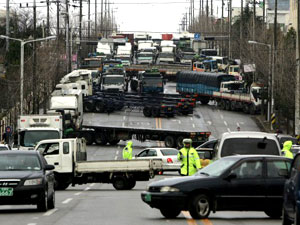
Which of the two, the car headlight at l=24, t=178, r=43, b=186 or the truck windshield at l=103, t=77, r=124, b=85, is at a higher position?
the car headlight at l=24, t=178, r=43, b=186

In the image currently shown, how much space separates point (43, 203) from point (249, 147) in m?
5.09

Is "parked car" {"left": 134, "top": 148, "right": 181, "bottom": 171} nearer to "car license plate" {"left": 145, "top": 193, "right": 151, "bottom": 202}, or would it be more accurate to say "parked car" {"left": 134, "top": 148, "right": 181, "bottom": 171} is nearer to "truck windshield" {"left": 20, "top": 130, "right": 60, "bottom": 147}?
"truck windshield" {"left": 20, "top": 130, "right": 60, "bottom": 147}

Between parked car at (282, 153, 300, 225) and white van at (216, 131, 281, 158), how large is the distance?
6.10 meters

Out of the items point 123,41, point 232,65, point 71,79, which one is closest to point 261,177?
point 71,79

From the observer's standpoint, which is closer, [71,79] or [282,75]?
[282,75]

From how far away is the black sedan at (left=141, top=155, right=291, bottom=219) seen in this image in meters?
18.6

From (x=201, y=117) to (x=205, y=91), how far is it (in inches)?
367

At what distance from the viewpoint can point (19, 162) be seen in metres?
21.5

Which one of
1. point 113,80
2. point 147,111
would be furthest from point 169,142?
point 113,80

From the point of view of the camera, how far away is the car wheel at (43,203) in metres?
20.6

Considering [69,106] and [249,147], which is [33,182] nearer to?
[249,147]

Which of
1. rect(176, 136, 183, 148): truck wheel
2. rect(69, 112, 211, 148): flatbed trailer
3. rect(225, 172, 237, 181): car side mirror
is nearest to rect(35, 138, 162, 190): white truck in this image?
rect(225, 172, 237, 181): car side mirror

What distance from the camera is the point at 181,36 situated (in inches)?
5556

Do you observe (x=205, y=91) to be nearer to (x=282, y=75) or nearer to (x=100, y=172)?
(x=282, y=75)
